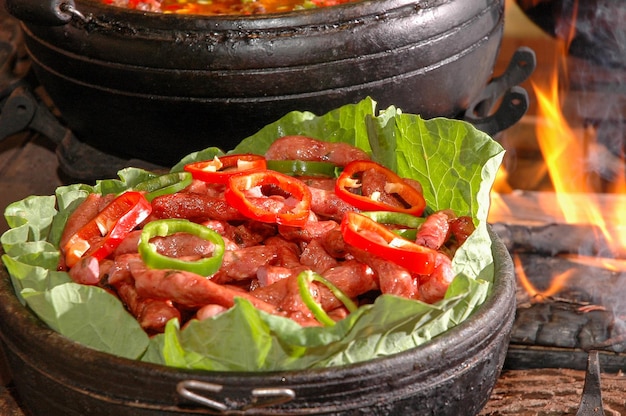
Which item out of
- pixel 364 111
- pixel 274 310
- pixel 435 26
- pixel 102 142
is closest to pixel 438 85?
pixel 435 26

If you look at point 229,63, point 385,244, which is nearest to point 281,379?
point 385,244

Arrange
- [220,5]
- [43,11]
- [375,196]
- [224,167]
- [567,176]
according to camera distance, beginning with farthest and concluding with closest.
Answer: [567,176] < [220,5] < [43,11] < [224,167] < [375,196]

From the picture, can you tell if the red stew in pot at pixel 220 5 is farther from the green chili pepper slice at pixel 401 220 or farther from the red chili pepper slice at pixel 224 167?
the green chili pepper slice at pixel 401 220

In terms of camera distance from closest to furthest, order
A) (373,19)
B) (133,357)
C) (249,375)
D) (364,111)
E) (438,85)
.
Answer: (249,375)
(133,357)
(364,111)
(373,19)
(438,85)

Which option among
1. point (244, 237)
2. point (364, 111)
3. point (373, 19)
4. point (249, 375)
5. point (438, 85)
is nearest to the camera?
point (249, 375)

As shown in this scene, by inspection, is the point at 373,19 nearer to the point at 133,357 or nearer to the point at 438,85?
the point at 438,85

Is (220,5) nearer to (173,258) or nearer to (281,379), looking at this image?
(173,258)

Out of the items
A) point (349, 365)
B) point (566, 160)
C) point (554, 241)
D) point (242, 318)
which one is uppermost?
point (242, 318)
